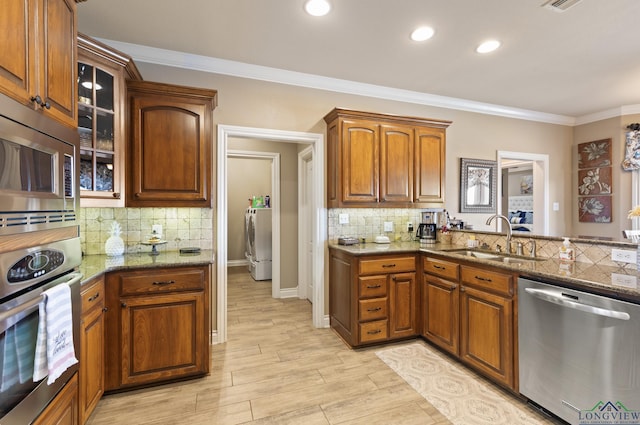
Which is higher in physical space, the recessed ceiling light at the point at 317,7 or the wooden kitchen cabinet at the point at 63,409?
the recessed ceiling light at the point at 317,7

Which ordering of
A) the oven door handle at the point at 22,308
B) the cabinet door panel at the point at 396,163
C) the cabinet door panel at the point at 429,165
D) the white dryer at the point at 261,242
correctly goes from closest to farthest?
the oven door handle at the point at 22,308 < the cabinet door panel at the point at 396,163 < the cabinet door panel at the point at 429,165 < the white dryer at the point at 261,242

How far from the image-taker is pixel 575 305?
1672 millimetres

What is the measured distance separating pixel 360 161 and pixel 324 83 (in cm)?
101

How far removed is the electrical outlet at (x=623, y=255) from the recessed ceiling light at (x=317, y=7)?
2605 millimetres

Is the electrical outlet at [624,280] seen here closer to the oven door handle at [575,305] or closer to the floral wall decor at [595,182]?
the oven door handle at [575,305]

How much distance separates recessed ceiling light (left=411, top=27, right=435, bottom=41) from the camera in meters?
2.47

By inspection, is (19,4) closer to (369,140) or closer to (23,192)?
(23,192)

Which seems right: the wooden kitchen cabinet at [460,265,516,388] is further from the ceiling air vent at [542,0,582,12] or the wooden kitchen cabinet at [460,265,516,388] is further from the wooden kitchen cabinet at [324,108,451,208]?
the ceiling air vent at [542,0,582,12]

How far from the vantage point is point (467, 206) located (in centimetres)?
414

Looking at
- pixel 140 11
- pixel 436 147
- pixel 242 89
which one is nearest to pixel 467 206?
pixel 436 147

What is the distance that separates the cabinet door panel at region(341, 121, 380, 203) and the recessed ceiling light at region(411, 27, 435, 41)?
2.88ft

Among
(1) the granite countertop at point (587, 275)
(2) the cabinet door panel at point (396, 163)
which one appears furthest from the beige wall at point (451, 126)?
(1) the granite countertop at point (587, 275)

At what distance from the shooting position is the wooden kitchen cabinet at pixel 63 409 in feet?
3.87

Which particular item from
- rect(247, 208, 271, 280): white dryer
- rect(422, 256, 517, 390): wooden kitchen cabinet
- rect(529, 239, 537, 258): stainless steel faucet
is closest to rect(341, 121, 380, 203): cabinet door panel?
rect(422, 256, 517, 390): wooden kitchen cabinet
